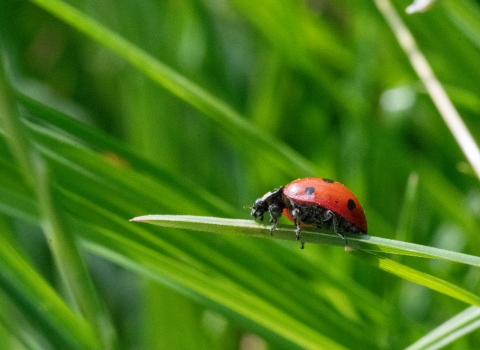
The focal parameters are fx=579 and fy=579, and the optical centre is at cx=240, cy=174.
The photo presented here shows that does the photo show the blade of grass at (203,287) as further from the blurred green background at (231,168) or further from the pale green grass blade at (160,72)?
the pale green grass blade at (160,72)

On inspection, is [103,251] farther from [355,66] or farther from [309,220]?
[355,66]

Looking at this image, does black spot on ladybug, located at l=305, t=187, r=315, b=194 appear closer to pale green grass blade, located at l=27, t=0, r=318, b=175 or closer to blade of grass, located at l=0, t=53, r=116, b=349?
pale green grass blade, located at l=27, t=0, r=318, b=175

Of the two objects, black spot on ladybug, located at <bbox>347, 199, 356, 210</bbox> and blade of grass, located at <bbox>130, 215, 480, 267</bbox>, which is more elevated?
blade of grass, located at <bbox>130, 215, 480, 267</bbox>

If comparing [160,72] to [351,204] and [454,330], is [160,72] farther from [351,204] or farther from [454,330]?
[454,330]

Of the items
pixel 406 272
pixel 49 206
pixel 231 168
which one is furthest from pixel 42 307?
pixel 231 168

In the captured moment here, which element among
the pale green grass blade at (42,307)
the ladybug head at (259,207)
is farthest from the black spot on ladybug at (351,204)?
the pale green grass blade at (42,307)

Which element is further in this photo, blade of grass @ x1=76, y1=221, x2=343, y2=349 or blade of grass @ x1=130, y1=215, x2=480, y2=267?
blade of grass @ x1=76, y1=221, x2=343, y2=349

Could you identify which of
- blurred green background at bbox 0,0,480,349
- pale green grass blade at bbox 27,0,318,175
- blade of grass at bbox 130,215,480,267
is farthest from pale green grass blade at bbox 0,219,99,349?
pale green grass blade at bbox 27,0,318,175
